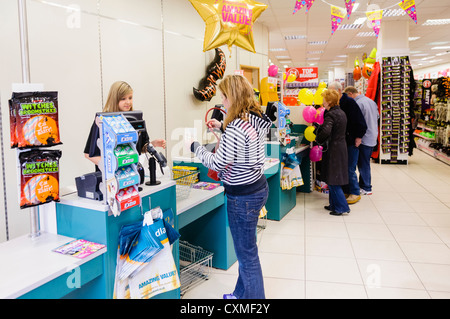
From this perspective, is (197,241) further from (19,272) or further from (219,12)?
(219,12)

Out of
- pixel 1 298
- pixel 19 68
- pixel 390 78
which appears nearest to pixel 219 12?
pixel 19 68

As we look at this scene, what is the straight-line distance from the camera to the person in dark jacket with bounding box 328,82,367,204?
17.8 ft

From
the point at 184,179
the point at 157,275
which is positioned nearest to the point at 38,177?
the point at 157,275

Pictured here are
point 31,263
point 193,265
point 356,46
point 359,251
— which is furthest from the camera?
point 356,46

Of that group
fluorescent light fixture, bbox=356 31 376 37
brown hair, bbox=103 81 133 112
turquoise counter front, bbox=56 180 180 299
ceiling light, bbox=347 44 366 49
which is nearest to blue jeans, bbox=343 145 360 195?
brown hair, bbox=103 81 133 112

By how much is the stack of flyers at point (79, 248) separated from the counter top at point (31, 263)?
2 centimetres

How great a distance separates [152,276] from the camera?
2129 millimetres

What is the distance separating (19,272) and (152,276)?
2.27ft

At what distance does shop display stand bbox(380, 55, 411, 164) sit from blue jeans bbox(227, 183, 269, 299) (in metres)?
7.54

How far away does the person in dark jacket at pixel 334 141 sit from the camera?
479cm

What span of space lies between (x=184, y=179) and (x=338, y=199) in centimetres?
269

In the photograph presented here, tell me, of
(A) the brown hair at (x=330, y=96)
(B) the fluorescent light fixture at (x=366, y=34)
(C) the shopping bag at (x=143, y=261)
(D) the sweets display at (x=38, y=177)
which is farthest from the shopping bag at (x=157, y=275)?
(B) the fluorescent light fixture at (x=366, y=34)

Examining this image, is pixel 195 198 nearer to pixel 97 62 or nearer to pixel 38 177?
pixel 38 177

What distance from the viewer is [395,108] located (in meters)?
8.90
